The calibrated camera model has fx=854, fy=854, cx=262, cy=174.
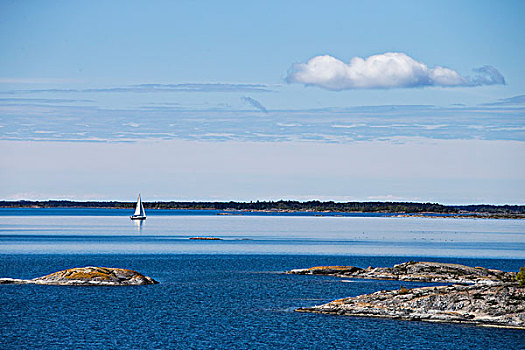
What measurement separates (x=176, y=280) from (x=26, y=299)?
19454mm

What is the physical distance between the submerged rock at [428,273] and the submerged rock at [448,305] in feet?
70.6

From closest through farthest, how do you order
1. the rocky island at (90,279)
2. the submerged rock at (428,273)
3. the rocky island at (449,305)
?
the rocky island at (449,305), the rocky island at (90,279), the submerged rock at (428,273)

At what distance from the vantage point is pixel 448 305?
163ft

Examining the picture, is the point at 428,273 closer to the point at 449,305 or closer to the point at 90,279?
the point at 449,305

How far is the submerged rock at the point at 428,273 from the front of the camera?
241ft

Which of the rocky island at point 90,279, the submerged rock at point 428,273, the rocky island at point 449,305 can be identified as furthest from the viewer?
the submerged rock at point 428,273

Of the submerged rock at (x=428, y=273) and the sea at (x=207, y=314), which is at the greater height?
the submerged rock at (x=428, y=273)

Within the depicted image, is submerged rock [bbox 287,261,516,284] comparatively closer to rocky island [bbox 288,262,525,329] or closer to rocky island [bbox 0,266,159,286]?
rocky island [bbox 0,266,159,286]

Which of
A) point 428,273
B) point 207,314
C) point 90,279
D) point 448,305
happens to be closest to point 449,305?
point 448,305

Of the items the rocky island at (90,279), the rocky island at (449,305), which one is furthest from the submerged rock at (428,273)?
the rocky island at (449,305)

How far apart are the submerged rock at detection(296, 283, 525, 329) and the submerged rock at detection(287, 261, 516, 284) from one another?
847 inches

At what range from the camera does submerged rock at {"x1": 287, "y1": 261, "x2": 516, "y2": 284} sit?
73562mm

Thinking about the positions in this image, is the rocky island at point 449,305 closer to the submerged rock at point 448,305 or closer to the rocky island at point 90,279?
the submerged rock at point 448,305

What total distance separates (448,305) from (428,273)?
88.5 ft
